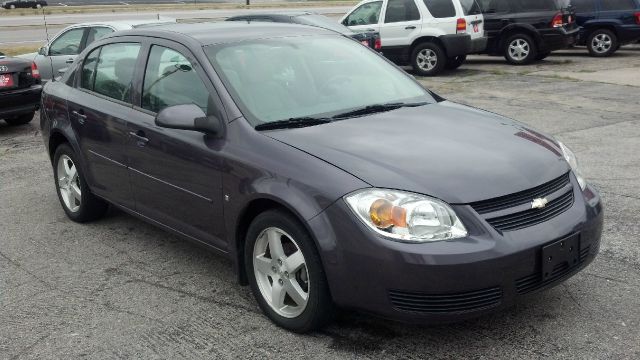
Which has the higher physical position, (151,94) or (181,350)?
(151,94)

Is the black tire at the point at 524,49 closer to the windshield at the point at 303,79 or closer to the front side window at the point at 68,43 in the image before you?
the front side window at the point at 68,43

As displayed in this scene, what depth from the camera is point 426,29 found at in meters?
15.3

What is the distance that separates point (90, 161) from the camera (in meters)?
5.31

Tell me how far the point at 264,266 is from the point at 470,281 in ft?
3.91

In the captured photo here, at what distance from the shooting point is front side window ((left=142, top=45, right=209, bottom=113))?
4293mm

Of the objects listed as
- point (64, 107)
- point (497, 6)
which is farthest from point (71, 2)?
point (64, 107)

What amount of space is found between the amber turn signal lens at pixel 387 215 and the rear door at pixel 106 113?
221 cm

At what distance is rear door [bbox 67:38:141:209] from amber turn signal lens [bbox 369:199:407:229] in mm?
2209

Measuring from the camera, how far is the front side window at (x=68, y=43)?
11625mm

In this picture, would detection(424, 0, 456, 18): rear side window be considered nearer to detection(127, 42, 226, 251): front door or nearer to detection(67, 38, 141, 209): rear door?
detection(67, 38, 141, 209): rear door

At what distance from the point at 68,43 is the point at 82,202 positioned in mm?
7103

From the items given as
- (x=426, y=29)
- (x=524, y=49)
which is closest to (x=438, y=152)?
(x=426, y=29)

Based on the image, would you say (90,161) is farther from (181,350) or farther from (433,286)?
(433,286)

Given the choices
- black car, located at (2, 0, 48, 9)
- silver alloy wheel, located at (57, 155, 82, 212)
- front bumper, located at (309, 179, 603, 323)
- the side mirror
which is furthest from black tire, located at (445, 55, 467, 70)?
black car, located at (2, 0, 48, 9)
